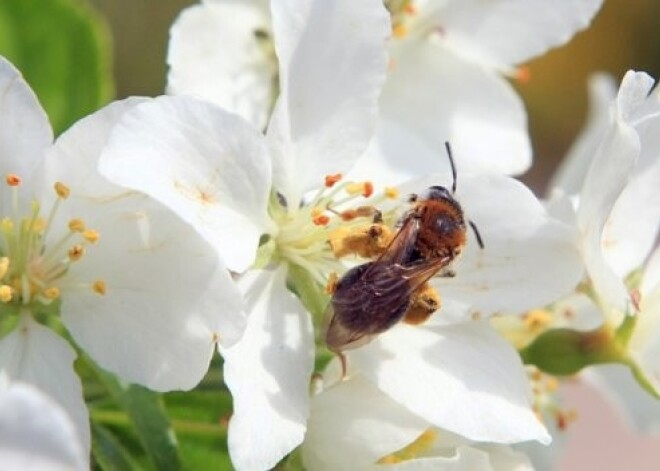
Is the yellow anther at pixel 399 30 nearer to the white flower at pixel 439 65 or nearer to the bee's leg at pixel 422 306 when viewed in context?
the white flower at pixel 439 65

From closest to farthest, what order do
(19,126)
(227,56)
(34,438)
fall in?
(34,438) → (19,126) → (227,56)

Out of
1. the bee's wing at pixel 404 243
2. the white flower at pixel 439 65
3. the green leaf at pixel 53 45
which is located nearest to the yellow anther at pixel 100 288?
the bee's wing at pixel 404 243

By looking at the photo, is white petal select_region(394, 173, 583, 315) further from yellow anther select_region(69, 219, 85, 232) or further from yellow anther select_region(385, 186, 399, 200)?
yellow anther select_region(69, 219, 85, 232)

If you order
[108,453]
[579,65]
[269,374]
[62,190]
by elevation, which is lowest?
[579,65]

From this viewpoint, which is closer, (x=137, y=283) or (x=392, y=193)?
(x=137, y=283)

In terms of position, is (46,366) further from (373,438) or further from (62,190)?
(373,438)

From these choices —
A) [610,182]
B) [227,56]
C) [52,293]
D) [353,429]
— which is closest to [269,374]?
[353,429]

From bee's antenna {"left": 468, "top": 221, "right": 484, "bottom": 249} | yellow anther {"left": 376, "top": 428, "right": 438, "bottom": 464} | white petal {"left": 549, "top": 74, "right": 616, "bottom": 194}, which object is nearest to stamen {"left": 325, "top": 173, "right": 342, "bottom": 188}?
bee's antenna {"left": 468, "top": 221, "right": 484, "bottom": 249}

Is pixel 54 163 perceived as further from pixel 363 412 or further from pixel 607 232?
pixel 607 232
